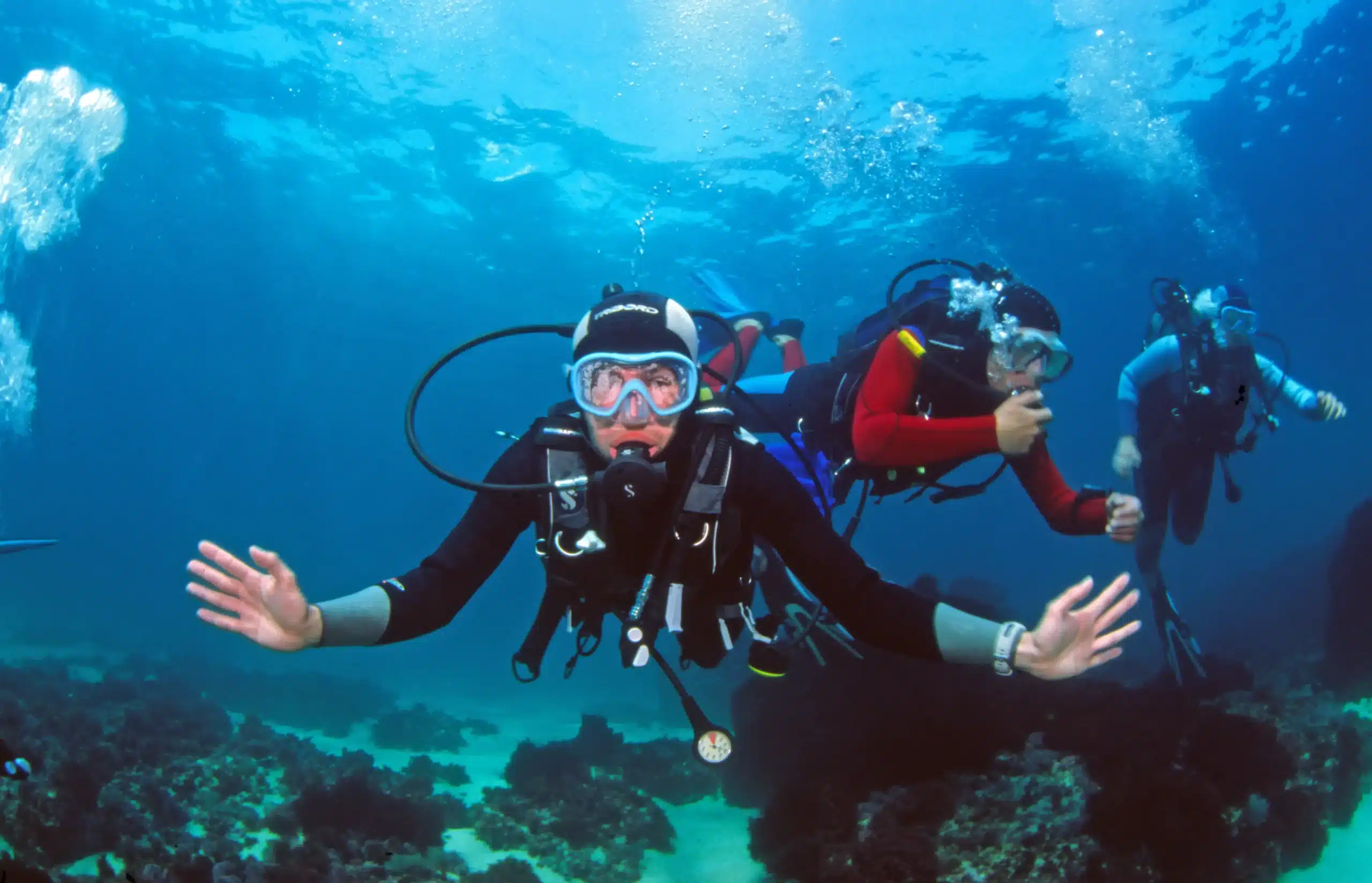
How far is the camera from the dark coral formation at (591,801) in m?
9.27

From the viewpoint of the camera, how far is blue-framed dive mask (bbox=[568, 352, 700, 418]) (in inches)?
141

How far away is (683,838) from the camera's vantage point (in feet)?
34.3

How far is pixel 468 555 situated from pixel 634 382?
3.91ft

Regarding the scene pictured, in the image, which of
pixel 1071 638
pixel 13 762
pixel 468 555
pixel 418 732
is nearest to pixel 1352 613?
pixel 1071 638

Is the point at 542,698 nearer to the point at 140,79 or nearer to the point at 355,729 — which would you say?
the point at 355,729

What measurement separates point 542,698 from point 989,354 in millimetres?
26799

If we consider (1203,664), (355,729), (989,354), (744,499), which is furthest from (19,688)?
(1203,664)

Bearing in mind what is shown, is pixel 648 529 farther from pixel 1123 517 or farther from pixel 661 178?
pixel 661 178

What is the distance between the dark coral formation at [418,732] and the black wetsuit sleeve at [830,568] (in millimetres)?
16055

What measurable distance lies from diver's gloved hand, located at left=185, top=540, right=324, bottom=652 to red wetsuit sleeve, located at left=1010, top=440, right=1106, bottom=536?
4.58 m

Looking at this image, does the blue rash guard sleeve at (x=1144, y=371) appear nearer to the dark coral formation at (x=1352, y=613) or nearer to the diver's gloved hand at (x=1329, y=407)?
the diver's gloved hand at (x=1329, y=407)

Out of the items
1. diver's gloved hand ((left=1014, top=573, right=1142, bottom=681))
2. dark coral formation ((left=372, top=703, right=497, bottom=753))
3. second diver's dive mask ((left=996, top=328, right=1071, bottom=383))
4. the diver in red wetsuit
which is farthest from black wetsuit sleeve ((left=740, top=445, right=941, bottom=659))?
dark coral formation ((left=372, top=703, right=497, bottom=753))

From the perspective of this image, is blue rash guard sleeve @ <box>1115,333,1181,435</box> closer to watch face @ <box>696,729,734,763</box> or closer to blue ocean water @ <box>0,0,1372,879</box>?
watch face @ <box>696,729,734,763</box>

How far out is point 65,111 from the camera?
24328 mm
